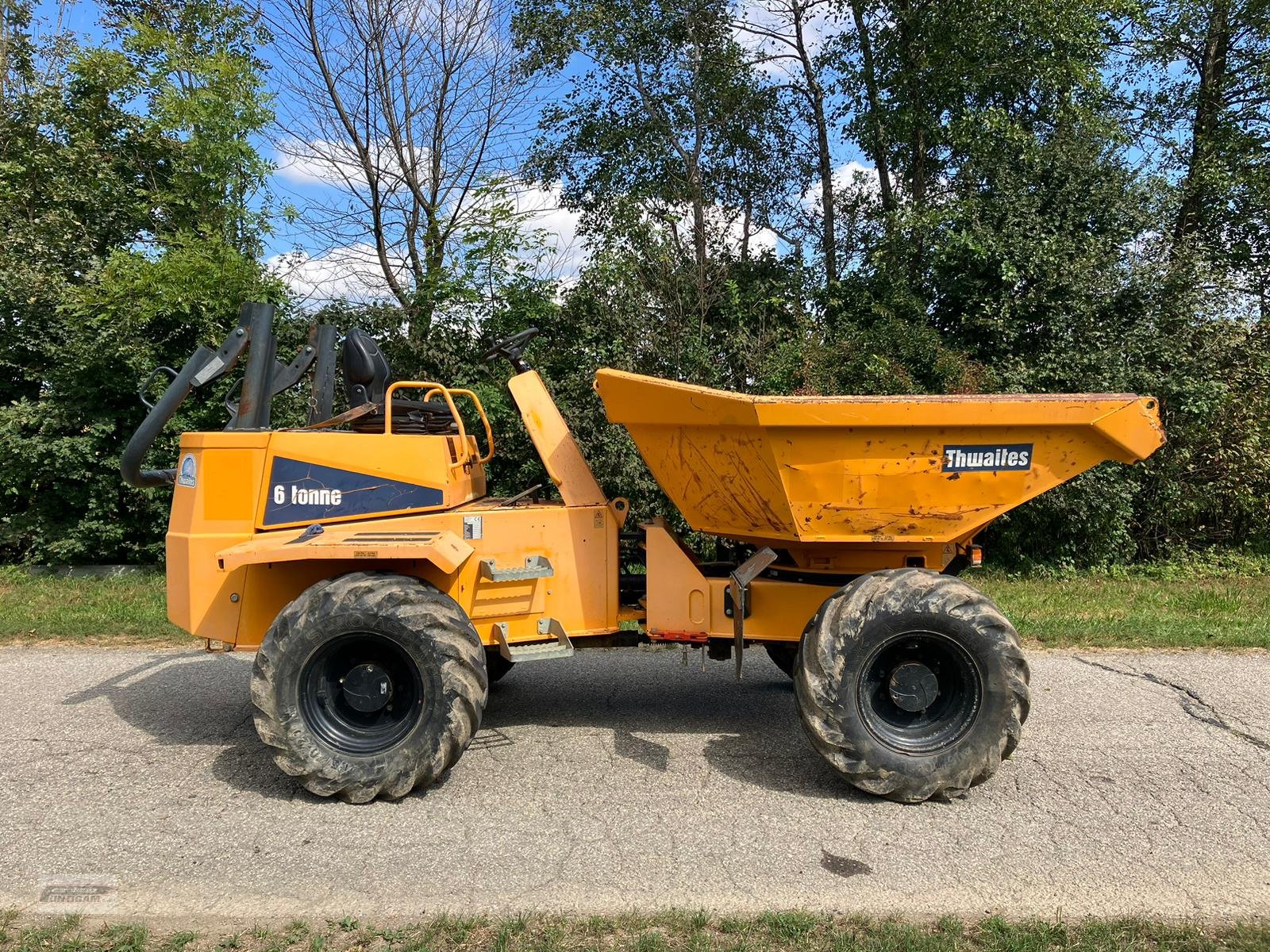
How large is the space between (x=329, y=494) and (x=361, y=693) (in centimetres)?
107

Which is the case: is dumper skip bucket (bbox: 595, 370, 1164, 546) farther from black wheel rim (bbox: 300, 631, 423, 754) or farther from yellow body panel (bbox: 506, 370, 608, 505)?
black wheel rim (bbox: 300, 631, 423, 754)

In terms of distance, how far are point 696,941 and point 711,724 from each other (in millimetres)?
2387

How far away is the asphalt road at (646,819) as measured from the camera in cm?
352

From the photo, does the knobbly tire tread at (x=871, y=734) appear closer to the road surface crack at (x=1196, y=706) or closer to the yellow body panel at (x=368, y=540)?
the yellow body panel at (x=368, y=540)

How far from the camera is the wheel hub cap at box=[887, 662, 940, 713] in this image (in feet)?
14.8

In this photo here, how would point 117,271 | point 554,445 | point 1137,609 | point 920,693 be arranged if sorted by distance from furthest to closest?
point 117,271 < point 1137,609 < point 554,445 < point 920,693

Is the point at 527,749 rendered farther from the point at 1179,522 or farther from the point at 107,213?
the point at 107,213

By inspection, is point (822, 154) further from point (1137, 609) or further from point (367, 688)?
point (367, 688)

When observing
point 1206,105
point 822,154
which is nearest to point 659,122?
point 822,154

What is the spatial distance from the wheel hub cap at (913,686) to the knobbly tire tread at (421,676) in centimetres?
207

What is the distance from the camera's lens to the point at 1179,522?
11.7 meters

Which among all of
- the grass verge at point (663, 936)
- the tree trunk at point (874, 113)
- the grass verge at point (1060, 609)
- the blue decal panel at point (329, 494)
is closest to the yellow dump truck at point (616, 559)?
the blue decal panel at point (329, 494)

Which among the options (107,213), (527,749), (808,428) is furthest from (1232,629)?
(107,213)

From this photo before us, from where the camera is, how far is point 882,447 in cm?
435
